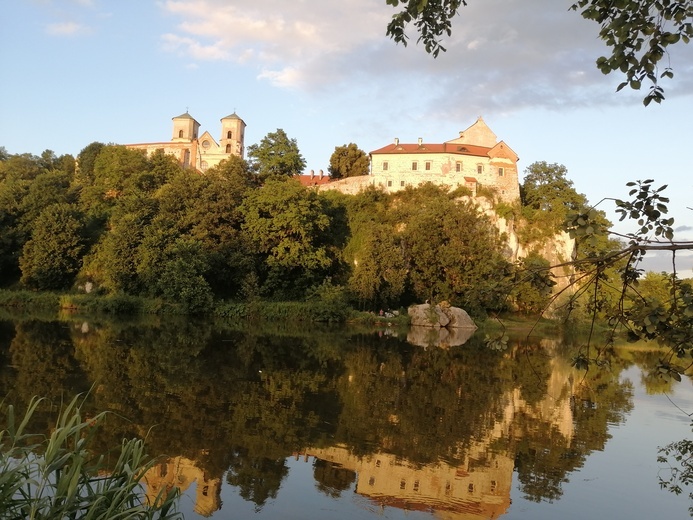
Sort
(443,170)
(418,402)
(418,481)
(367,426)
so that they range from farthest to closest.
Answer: (443,170), (418,402), (367,426), (418,481)

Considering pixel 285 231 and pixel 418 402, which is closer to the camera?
pixel 418 402

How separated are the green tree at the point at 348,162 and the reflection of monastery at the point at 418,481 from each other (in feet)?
169

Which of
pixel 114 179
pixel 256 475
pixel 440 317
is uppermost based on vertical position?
pixel 114 179

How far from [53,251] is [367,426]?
4092 cm

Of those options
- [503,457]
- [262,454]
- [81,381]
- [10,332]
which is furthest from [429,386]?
[10,332]

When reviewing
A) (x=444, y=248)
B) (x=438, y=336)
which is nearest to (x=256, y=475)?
(x=438, y=336)

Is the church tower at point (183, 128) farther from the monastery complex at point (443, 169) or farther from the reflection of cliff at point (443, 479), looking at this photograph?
the reflection of cliff at point (443, 479)

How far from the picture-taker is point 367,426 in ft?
40.3

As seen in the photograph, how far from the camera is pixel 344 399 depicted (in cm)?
1479

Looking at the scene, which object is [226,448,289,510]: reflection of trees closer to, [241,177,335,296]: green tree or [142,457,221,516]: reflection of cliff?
[142,457,221,516]: reflection of cliff

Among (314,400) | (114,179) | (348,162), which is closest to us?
(314,400)

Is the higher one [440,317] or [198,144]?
[198,144]

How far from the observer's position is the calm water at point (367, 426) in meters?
8.63

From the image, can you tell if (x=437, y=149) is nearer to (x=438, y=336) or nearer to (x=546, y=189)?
(x=546, y=189)
